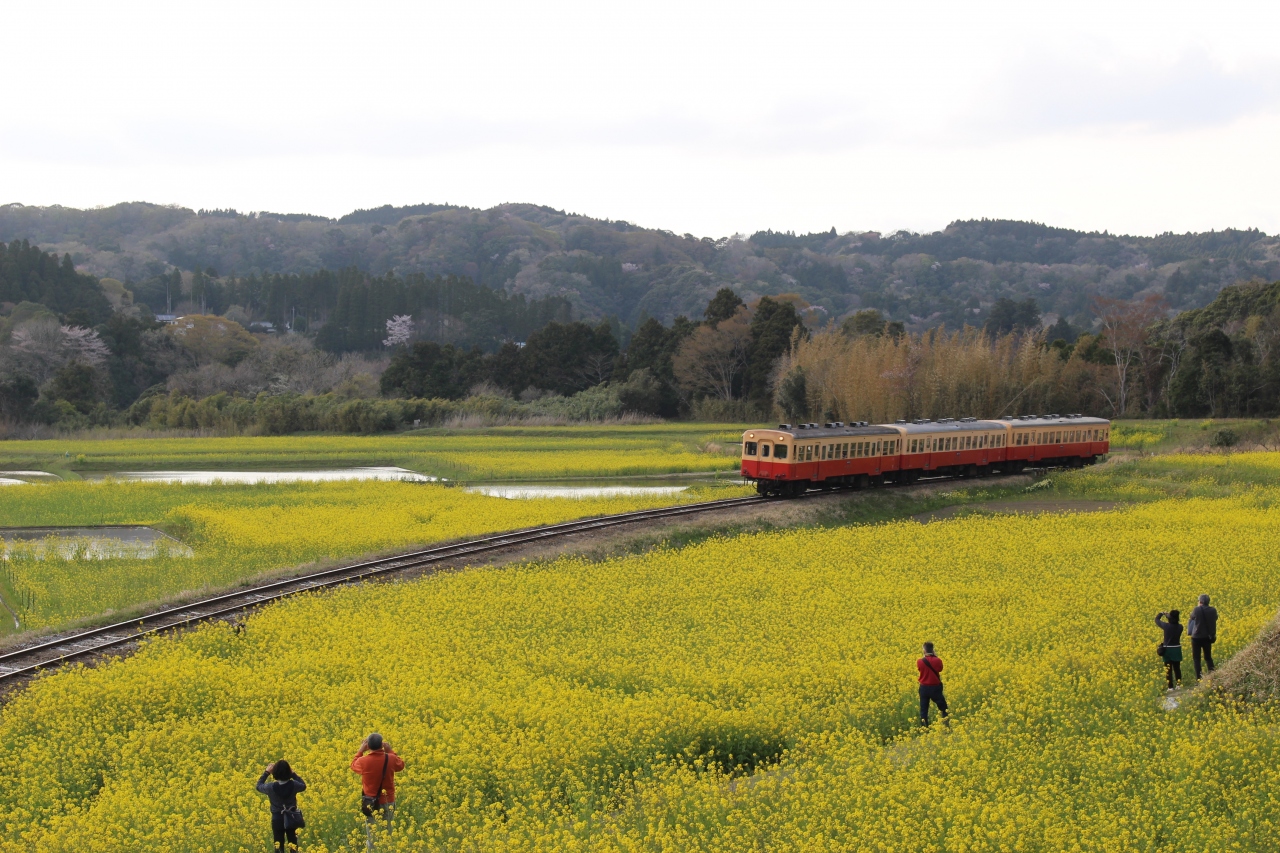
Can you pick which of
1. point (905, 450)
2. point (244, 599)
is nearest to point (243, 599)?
point (244, 599)

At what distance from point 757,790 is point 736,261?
19219 centimetres

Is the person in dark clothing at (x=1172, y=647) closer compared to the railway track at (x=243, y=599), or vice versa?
the person in dark clothing at (x=1172, y=647)

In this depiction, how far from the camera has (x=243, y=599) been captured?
19219mm

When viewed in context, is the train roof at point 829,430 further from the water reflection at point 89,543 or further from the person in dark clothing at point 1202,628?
the person in dark clothing at point 1202,628

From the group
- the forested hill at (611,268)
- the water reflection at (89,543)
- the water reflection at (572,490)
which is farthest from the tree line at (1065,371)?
the forested hill at (611,268)

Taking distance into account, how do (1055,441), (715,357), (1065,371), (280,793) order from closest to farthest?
1. (280,793)
2. (1055,441)
3. (1065,371)
4. (715,357)

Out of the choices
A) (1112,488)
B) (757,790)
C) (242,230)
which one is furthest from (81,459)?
(242,230)

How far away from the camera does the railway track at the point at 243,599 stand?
616 inches

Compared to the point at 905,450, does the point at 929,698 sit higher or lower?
lower

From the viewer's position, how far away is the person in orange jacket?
31.6 feet

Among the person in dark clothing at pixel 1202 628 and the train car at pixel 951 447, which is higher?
the train car at pixel 951 447

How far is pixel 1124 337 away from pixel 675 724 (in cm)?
6581

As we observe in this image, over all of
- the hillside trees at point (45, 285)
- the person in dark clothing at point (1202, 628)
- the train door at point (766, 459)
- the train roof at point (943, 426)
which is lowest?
the person in dark clothing at point (1202, 628)

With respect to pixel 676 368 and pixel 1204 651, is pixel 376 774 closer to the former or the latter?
pixel 1204 651
